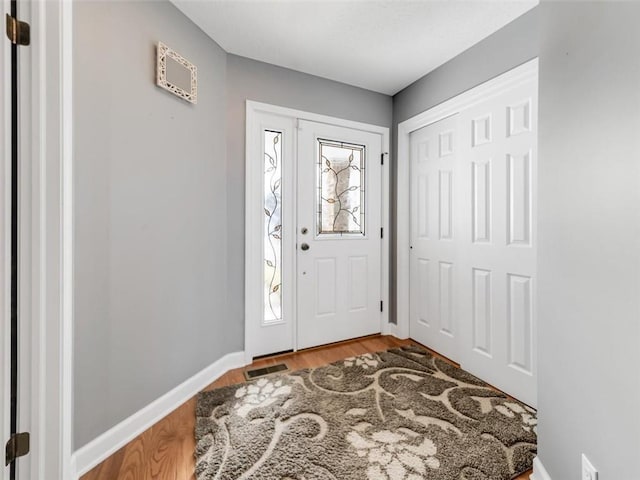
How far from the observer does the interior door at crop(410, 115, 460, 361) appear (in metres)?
2.30

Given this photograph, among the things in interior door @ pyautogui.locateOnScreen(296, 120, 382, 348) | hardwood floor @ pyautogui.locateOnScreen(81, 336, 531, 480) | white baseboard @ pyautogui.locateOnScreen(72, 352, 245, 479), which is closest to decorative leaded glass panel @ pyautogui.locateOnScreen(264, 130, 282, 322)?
interior door @ pyautogui.locateOnScreen(296, 120, 382, 348)

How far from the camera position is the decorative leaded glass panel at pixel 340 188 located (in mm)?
2578

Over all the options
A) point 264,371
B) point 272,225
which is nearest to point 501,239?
point 272,225

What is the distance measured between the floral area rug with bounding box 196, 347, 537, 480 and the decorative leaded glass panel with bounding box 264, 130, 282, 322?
0.61 metres

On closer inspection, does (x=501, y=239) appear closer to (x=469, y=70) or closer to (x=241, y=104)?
(x=469, y=70)

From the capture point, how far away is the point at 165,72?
5.30ft

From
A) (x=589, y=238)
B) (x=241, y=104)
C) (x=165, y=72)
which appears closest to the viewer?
(x=589, y=238)

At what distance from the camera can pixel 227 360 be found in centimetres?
217
